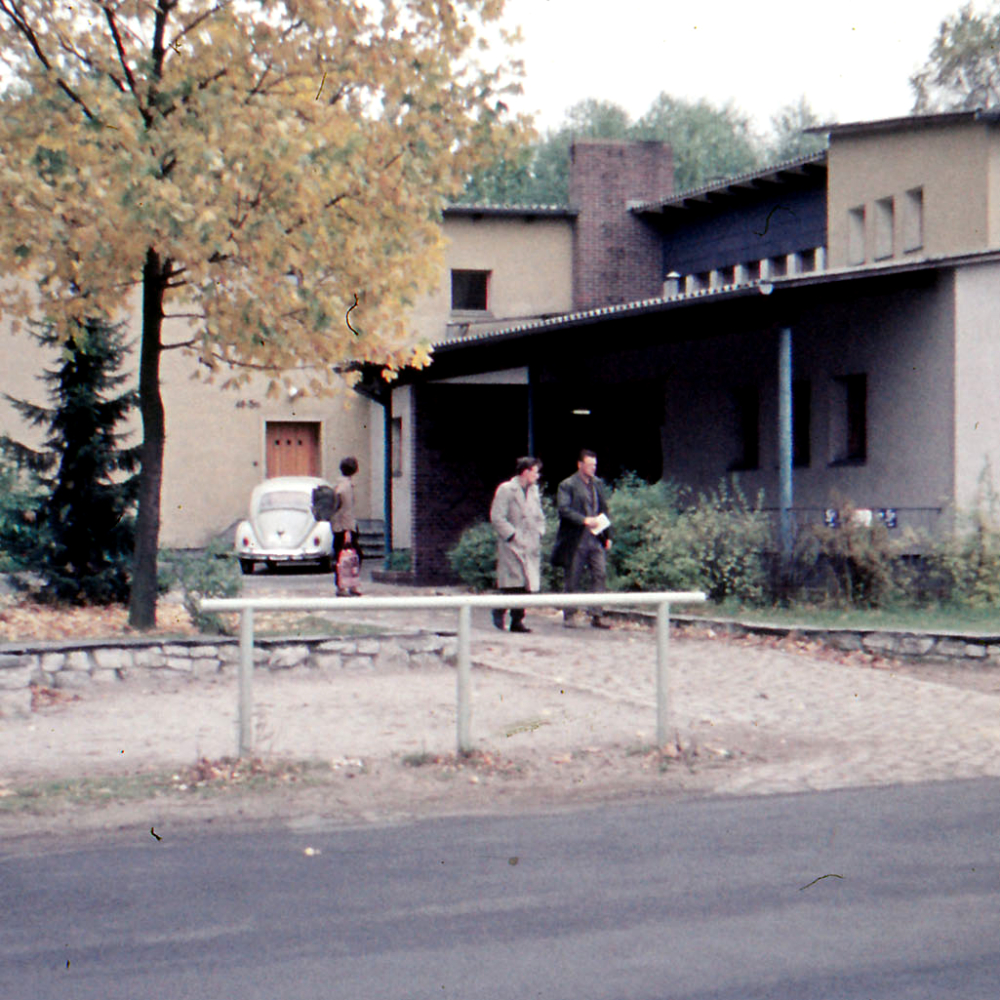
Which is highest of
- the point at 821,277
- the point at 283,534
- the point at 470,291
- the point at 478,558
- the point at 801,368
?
the point at 470,291

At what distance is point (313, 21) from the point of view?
40.7ft

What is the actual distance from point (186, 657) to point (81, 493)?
425 cm

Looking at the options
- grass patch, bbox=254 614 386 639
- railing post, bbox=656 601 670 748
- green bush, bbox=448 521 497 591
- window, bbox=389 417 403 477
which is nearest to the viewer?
railing post, bbox=656 601 670 748

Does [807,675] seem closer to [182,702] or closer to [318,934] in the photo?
[182,702]

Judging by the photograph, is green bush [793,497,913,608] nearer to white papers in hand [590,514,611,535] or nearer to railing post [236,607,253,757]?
white papers in hand [590,514,611,535]

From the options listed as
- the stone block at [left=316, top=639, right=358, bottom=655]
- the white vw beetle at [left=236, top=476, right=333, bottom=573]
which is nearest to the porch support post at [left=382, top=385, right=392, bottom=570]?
the white vw beetle at [left=236, top=476, right=333, bottom=573]

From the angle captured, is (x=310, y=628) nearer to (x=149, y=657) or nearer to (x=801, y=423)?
(x=149, y=657)

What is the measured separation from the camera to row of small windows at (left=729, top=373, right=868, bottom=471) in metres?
19.7

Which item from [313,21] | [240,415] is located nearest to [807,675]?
[313,21]

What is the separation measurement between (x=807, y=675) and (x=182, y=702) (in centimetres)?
490

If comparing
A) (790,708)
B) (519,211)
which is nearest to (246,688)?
(790,708)

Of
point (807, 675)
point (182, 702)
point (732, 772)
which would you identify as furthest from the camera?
point (807, 675)

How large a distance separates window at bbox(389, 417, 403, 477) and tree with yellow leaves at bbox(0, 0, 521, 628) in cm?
1288

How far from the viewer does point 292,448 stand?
35.0m
